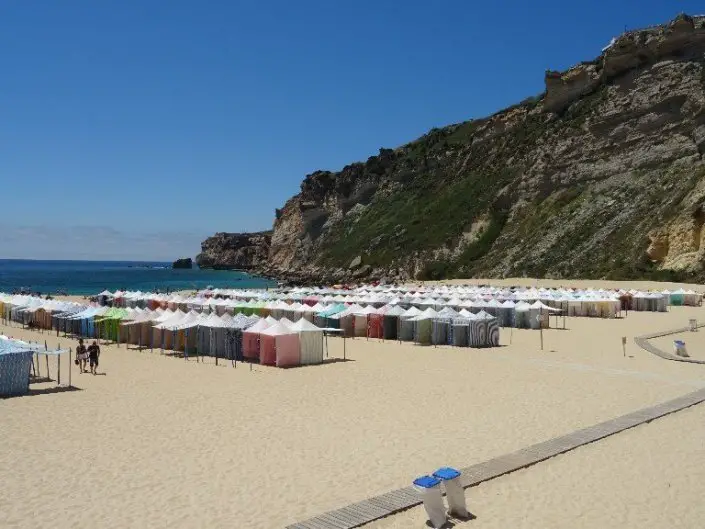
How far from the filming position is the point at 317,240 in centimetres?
10712

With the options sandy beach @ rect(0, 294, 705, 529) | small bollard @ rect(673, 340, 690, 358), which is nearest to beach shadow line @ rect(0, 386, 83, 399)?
sandy beach @ rect(0, 294, 705, 529)

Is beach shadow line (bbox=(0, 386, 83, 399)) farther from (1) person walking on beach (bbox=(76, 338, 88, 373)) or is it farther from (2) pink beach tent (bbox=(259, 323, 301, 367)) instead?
(2) pink beach tent (bbox=(259, 323, 301, 367))

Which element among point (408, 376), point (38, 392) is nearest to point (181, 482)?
point (38, 392)

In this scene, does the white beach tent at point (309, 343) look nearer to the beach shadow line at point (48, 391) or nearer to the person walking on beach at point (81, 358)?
the person walking on beach at point (81, 358)

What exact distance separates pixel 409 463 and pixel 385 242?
78.3m

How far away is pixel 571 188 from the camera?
70500 millimetres

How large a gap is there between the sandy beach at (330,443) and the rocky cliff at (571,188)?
134 feet

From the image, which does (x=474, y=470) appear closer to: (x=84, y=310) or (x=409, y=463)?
(x=409, y=463)

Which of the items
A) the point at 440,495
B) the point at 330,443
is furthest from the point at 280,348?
the point at 440,495

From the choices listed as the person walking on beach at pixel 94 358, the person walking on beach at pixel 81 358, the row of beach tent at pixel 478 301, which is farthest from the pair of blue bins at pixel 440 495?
the row of beach tent at pixel 478 301

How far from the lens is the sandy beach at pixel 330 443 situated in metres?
8.52

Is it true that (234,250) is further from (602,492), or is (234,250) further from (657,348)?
(602,492)

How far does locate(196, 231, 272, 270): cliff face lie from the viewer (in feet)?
525

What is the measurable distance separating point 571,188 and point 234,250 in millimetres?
117206
